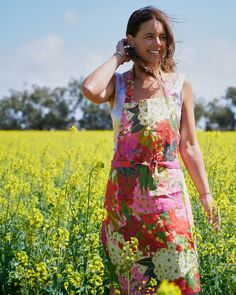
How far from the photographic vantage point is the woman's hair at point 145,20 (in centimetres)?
255

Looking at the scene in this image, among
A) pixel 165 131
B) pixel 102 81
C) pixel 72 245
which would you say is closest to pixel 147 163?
pixel 165 131

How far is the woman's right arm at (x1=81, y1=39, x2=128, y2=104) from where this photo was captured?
2533 millimetres

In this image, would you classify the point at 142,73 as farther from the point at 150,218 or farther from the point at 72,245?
the point at 72,245

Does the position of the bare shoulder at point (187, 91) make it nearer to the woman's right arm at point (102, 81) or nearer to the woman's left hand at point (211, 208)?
the woman's right arm at point (102, 81)

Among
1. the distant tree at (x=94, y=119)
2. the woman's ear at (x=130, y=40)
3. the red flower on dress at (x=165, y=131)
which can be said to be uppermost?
the distant tree at (x=94, y=119)

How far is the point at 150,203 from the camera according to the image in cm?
245

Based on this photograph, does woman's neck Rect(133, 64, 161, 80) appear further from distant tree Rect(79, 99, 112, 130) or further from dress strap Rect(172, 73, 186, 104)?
distant tree Rect(79, 99, 112, 130)

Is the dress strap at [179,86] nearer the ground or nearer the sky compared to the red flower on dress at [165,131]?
nearer the sky

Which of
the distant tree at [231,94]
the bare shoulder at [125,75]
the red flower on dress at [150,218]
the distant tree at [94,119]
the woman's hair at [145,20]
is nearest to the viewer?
the red flower on dress at [150,218]

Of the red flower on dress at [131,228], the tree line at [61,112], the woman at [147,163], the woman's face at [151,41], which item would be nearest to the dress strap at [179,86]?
the woman at [147,163]

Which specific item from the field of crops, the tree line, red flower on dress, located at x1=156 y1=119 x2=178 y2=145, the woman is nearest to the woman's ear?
the woman

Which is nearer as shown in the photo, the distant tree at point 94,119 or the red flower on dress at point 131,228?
the red flower on dress at point 131,228

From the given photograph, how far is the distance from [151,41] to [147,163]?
0.54 metres

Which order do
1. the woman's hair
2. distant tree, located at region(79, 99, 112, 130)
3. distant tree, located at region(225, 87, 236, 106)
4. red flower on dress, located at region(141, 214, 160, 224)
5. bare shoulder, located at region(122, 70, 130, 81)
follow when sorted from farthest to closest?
distant tree, located at region(225, 87, 236, 106)
distant tree, located at region(79, 99, 112, 130)
bare shoulder, located at region(122, 70, 130, 81)
the woman's hair
red flower on dress, located at region(141, 214, 160, 224)
